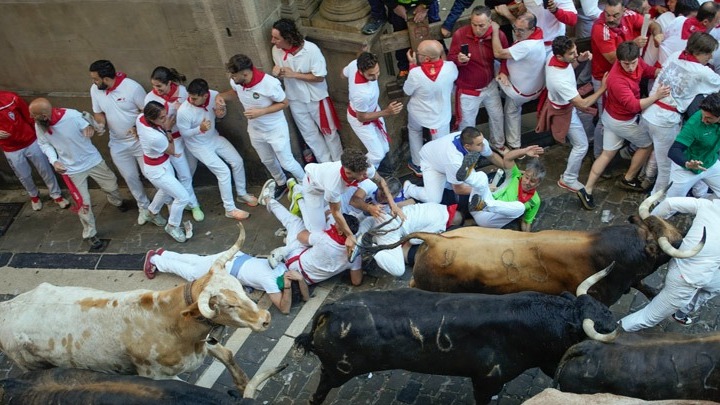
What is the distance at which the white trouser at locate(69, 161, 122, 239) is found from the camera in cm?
1017

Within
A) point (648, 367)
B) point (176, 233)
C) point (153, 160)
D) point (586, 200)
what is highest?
point (153, 160)

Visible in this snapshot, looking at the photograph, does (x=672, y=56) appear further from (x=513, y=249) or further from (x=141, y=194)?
(x=141, y=194)

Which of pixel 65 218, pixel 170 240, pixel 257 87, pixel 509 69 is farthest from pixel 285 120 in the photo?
pixel 65 218

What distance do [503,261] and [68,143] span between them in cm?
554

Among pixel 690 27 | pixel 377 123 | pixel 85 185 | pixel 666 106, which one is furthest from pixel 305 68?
pixel 690 27

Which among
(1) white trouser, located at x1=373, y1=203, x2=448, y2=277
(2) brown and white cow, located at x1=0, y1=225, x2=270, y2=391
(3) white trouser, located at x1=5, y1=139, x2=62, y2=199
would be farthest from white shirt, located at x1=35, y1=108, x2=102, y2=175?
(1) white trouser, located at x1=373, y1=203, x2=448, y2=277

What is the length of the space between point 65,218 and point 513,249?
650 cm

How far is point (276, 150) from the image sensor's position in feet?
33.2

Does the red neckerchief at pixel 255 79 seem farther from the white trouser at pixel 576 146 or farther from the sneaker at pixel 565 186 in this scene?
the sneaker at pixel 565 186

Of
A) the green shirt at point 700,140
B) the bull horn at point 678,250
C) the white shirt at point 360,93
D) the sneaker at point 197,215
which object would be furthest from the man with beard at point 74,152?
the green shirt at point 700,140

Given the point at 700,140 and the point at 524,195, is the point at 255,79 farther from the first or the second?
the point at 700,140

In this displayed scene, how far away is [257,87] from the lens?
9539mm

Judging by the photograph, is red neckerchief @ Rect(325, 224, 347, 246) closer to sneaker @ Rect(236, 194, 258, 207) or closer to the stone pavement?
the stone pavement

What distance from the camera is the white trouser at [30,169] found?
414 inches
